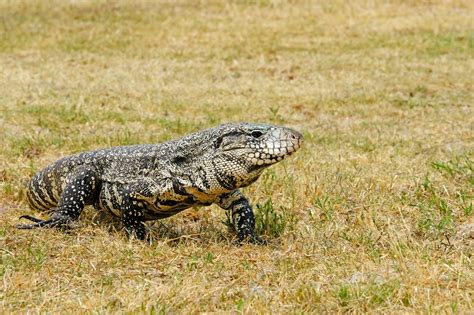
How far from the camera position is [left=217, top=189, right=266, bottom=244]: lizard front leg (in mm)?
7078

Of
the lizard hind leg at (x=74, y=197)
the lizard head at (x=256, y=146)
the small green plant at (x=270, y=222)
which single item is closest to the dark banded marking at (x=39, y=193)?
the lizard hind leg at (x=74, y=197)

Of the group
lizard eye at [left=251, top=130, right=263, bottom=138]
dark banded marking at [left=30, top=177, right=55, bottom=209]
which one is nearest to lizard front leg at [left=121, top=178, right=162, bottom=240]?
lizard eye at [left=251, top=130, right=263, bottom=138]

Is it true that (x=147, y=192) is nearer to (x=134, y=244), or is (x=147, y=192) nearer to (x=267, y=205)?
(x=134, y=244)

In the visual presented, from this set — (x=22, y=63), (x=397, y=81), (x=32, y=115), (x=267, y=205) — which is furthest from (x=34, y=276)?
(x=22, y=63)

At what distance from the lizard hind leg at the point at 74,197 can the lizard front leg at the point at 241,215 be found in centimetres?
117

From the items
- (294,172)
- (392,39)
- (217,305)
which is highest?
(217,305)

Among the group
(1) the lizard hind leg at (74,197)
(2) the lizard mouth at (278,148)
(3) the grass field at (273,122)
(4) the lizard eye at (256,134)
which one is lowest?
(3) the grass field at (273,122)

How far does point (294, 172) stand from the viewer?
31.6 ft

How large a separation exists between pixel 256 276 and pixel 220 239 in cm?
123

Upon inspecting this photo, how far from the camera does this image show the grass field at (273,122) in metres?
5.73

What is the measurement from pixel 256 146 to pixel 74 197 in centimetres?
184

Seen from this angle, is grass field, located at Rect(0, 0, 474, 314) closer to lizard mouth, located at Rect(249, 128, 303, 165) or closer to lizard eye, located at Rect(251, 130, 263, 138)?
lizard mouth, located at Rect(249, 128, 303, 165)

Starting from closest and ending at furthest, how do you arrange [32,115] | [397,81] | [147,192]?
[147,192], [32,115], [397,81]

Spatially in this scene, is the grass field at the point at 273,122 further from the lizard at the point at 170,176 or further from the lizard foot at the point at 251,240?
the lizard at the point at 170,176
